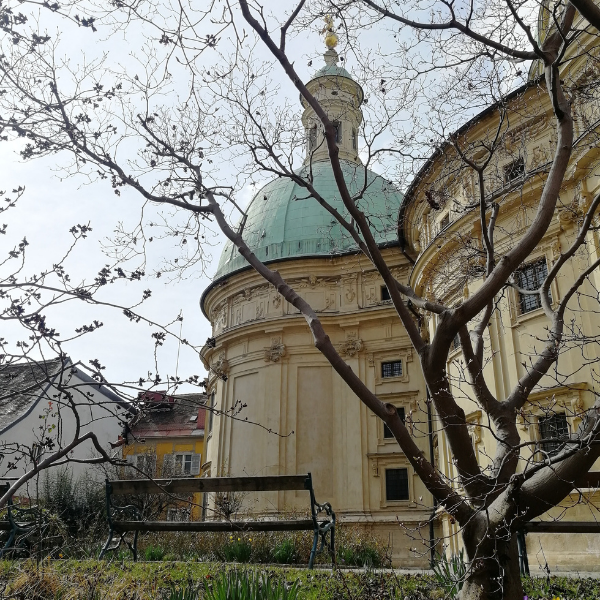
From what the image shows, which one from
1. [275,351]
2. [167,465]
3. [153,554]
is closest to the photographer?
[153,554]

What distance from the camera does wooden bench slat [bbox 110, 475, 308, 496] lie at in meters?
8.66

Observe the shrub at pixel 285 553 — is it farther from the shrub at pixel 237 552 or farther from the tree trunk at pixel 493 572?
the tree trunk at pixel 493 572

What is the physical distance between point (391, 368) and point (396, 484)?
15.5ft

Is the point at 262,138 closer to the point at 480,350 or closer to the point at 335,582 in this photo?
the point at 480,350

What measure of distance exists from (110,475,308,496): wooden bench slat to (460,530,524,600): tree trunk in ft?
13.0

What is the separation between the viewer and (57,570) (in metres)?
6.77

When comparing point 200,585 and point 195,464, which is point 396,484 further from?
point 200,585

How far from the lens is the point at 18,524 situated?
29.5 ft

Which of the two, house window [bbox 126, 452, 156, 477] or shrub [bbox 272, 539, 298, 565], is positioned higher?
house window [bbox 126, 452, 156, 477]

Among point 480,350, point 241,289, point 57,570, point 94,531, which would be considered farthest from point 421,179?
point 241,289

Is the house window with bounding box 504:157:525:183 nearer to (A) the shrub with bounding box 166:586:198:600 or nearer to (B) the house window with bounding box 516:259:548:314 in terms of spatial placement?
(B) the house window with bounding box 516:259:548:314

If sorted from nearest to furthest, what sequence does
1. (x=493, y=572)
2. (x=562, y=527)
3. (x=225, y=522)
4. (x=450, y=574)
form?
1. (x=493, y=572)
2. (x=562, y=527)
3. (x=450, y=574)
4. (x=225, y=522)

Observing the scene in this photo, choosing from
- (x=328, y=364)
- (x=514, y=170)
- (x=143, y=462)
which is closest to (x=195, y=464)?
(x=143, y=462)

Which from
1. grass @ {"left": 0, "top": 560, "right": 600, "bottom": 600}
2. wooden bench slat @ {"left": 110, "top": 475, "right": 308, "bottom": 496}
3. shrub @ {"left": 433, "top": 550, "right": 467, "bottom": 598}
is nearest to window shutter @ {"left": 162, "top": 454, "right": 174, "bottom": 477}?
wooden bench slat @ {"left": 110, "top": 475, "right": 308, "bottom": 496}
